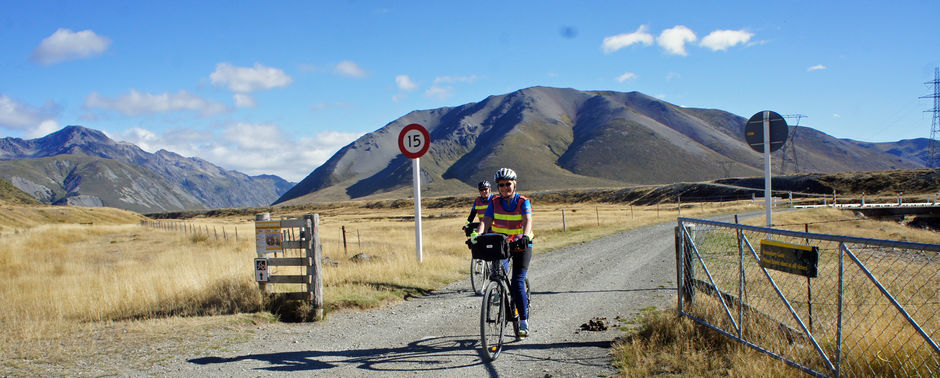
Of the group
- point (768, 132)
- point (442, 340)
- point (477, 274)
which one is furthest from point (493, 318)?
point (768, 132)

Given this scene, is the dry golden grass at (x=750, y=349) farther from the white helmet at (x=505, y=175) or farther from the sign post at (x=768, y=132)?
the sign post at (x=768, y=132)

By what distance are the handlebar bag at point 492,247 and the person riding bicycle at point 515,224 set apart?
1.34ft

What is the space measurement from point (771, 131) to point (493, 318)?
902 cm

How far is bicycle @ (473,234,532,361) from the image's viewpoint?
17.7 feet

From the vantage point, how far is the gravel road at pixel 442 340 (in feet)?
17.5

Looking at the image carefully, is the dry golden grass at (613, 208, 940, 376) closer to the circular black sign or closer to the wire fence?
the circular black sign

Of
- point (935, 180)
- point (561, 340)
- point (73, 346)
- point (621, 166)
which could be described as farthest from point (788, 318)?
point (621, 166)

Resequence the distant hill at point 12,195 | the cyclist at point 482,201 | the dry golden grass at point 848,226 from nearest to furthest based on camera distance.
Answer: the cyclist at point 482,201 < the dry golden grass at point 848,226 < the distant hill at point 12,195

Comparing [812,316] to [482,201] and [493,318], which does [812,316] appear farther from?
[482,201]

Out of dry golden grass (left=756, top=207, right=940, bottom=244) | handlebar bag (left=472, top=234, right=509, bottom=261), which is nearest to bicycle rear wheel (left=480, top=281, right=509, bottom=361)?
handlebar bag (left=472, top=234, right=509, bottom=261)

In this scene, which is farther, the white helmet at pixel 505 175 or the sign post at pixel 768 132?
the sign post at pixel 768 132

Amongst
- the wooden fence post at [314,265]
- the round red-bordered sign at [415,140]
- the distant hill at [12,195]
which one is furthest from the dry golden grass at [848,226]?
the distant hill at [12,195]

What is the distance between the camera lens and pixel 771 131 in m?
11.6

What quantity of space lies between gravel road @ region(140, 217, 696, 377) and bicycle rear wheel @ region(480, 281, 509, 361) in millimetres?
145
